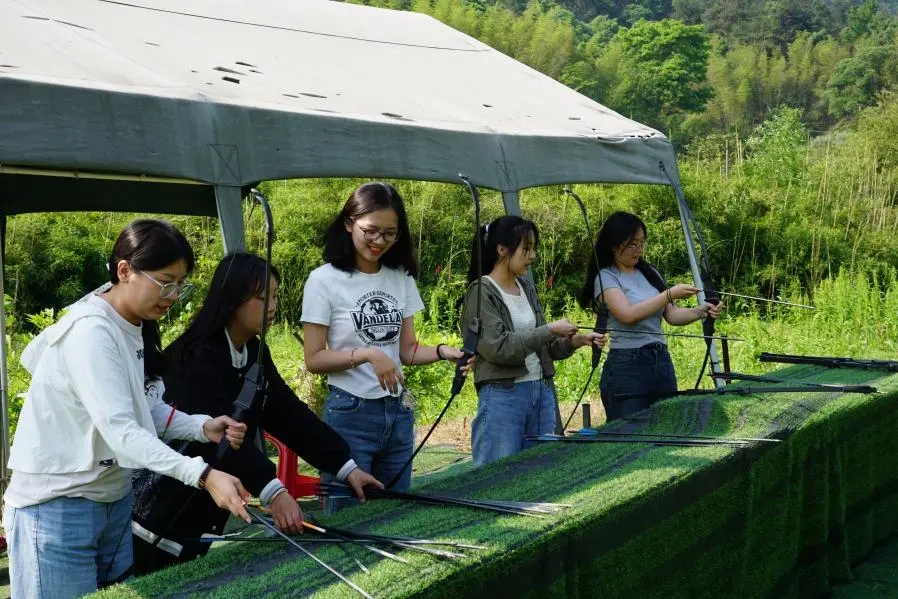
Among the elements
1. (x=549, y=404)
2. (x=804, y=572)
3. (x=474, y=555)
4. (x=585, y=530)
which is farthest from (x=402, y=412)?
(x=804, y=572)

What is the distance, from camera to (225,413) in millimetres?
2521

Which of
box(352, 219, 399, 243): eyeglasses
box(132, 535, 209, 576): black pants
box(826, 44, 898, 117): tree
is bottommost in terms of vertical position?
box(132, 535, 209, 576): black pants

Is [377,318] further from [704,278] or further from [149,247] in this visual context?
[704,278]

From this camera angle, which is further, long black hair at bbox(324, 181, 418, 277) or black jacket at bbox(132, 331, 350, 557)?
long black hair at bbox(324, 181, 418, 277)

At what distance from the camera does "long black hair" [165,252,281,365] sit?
2545mm

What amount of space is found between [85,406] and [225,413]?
0.49 meters

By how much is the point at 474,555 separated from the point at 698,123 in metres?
45.9

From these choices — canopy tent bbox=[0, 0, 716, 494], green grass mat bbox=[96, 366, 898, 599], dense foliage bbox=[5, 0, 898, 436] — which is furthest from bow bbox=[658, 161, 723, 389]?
dense foliage bbox=[5, 0, 898, 436]

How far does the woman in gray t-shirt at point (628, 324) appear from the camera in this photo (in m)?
4.25

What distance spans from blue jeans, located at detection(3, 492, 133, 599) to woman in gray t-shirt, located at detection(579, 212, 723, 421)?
8.26 ft

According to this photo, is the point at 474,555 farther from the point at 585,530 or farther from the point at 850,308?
the point at 850,308

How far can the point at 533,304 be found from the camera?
3.97 meters

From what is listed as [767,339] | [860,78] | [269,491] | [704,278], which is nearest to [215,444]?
[269,491]

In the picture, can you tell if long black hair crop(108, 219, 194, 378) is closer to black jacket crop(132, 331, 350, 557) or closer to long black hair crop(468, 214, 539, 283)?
black jacket crop(132, 331, 350, 557)
